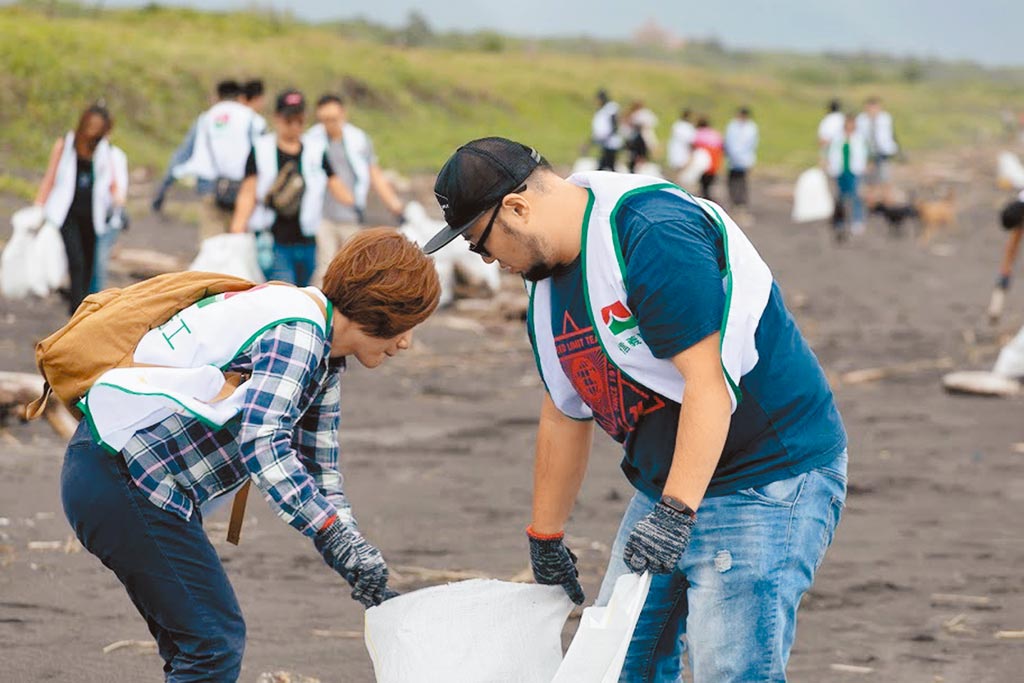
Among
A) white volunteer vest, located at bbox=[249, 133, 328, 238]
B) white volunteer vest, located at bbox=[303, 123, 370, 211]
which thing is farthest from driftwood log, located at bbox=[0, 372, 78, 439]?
white volunteer vest, located at bbox=[303, 123, 370, 211]

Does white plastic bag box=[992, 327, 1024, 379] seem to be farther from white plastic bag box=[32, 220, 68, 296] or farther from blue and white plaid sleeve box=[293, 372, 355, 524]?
blue and white plaid sleeve box=[293, 372, 355, 524]

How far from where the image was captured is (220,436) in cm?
348

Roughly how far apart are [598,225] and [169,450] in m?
1.06

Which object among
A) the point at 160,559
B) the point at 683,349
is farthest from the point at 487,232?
the point at 160,559

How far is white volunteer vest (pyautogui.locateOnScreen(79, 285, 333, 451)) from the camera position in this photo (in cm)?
338

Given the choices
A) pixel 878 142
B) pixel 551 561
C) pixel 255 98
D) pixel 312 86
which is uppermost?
pixel 255 98

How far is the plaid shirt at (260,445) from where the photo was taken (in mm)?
3348

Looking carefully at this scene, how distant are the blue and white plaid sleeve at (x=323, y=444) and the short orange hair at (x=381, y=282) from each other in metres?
0.28

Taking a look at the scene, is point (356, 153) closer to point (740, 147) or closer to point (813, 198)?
point (813, 198)

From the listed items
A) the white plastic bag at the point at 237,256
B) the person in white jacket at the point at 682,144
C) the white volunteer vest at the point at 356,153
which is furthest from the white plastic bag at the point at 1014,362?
the person in white jacket at the point at 682,144

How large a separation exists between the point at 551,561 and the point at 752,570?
0.60 meters

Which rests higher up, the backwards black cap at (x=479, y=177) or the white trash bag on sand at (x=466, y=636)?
the backwards black cap at (x=479, y=177)

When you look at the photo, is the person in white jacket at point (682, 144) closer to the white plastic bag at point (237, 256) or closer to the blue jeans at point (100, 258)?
the blue jeans at point (100, 258)

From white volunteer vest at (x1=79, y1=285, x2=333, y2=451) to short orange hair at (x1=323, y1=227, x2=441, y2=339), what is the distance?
7 cm
